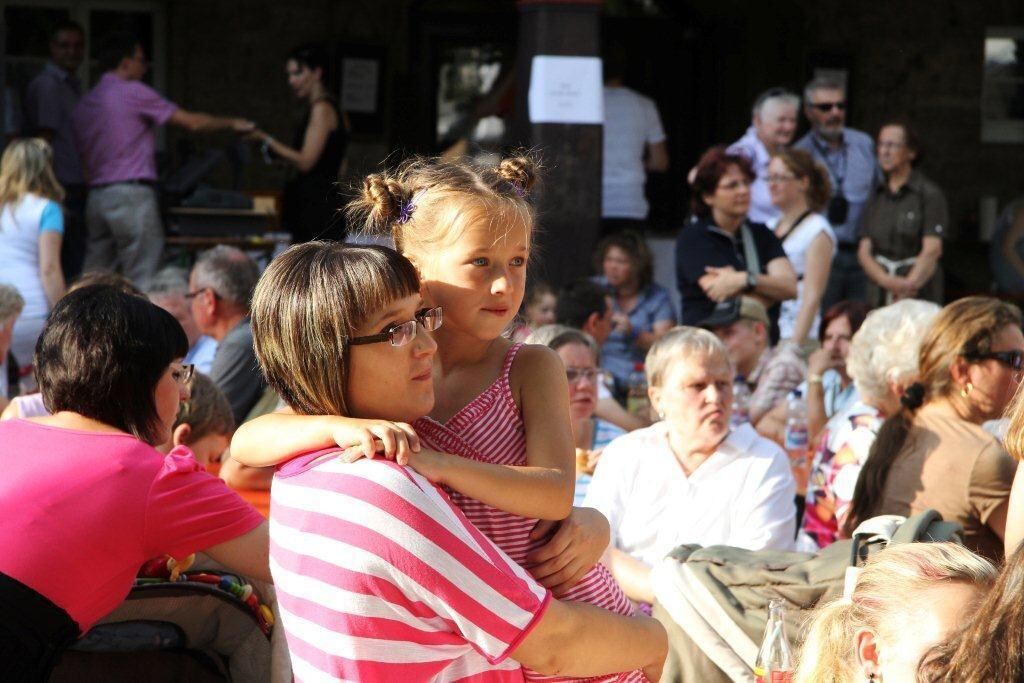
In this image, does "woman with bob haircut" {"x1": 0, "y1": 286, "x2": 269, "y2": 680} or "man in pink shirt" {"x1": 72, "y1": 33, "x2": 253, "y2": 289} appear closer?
"woman with bob haircut" {"x1": 0, "y1": 286, "x2": 269, "y2": 680}

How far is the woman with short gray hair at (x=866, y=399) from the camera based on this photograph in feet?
13.3

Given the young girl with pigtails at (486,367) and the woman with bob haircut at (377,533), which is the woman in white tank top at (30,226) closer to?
the young girl with pigtails at (486,367)

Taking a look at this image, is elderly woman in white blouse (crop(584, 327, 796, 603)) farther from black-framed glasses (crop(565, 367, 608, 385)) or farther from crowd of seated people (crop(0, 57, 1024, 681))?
black-framed glasses (crop(565, 367, 608, 385))

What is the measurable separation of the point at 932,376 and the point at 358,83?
7.44 meters

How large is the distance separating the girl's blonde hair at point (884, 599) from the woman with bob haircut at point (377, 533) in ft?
1.28

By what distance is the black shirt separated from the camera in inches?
242

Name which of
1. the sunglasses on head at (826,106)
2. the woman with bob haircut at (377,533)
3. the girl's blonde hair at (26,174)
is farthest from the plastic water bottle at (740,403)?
the girl's blonde hair at (26,174)

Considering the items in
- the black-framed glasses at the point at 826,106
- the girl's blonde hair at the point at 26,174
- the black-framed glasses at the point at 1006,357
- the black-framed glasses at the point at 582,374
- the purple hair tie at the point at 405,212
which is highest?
the black-framed glasses at the point at 826,106

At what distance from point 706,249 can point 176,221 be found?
362 cm

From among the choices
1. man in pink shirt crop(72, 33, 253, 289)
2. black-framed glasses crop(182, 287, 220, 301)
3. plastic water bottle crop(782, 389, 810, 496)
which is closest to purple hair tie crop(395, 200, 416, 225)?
plastic water bottle crop(782, 389, 810, 496)

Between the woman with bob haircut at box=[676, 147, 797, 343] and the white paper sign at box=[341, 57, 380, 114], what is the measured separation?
4660 millimetres

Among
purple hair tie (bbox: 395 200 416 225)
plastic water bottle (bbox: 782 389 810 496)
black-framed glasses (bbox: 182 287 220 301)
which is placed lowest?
plastic water bottle (bbox: 782 389 810 496)

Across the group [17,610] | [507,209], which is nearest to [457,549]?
[507,209]

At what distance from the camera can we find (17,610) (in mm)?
2355
